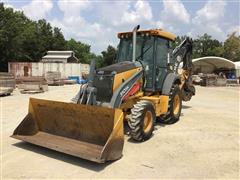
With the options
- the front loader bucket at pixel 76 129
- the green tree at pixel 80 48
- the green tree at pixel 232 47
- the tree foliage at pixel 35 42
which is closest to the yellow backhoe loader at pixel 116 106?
the front loader bucket at pixel 76 129

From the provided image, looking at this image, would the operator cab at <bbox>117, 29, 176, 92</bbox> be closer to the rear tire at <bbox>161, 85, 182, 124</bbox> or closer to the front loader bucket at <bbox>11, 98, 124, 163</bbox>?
the rear tire at <bbox>161, 85, 182, 124</bbox>

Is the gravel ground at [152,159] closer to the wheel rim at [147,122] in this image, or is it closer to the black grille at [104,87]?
the wheel rim at [147,122]

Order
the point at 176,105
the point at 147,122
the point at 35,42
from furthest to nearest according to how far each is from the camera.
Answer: the point at 35,42, the point at 176,105, the point at 147,122

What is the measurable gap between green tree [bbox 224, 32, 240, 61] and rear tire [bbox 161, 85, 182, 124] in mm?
48231

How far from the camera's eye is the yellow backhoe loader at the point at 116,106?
5887 mm

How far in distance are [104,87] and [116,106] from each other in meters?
0.60

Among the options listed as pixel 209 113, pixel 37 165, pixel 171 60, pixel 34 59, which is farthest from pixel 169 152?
pixel 34 59

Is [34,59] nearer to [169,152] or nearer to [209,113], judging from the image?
[209,113]

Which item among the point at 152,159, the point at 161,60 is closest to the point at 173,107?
the point at 161,60

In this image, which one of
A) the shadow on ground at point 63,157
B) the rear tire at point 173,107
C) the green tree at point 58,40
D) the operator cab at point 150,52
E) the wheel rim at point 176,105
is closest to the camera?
the shadow on ground at point 63,157

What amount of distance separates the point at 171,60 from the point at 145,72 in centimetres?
147

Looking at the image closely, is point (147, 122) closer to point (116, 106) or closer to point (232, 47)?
point (116, 106)

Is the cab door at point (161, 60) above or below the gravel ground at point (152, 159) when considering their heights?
above

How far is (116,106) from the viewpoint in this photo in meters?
6.79
